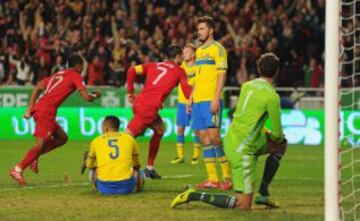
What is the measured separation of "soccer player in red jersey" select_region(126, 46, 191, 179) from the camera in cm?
1330

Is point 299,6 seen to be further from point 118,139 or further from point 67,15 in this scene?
point 118,139

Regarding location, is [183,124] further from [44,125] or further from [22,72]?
[22,72]

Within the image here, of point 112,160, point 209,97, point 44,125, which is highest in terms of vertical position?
point 209,97

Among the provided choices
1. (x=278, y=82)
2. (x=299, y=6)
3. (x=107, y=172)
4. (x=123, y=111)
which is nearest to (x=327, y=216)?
(x=107, y=172)

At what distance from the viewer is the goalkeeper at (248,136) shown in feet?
32.3

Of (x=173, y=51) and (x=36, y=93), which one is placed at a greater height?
(x=173, y=51)

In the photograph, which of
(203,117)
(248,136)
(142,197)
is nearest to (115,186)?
(142,197)

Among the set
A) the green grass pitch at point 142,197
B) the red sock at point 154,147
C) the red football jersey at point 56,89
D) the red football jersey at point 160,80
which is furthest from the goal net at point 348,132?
the red football jersey at point 56,89

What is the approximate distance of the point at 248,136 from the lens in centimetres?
996

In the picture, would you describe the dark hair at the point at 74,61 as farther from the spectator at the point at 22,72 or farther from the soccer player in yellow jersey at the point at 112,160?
the spectator at the point at 22,72

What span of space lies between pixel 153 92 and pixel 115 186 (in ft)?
8.33

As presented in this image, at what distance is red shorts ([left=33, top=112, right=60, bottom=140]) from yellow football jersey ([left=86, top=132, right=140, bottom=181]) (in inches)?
71.8

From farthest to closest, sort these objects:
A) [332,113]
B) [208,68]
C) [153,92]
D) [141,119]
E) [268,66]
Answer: [153,92]
[141,119]
[208,68]
[268,66]
[332,113]

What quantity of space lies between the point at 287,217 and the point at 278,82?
14202 mm
